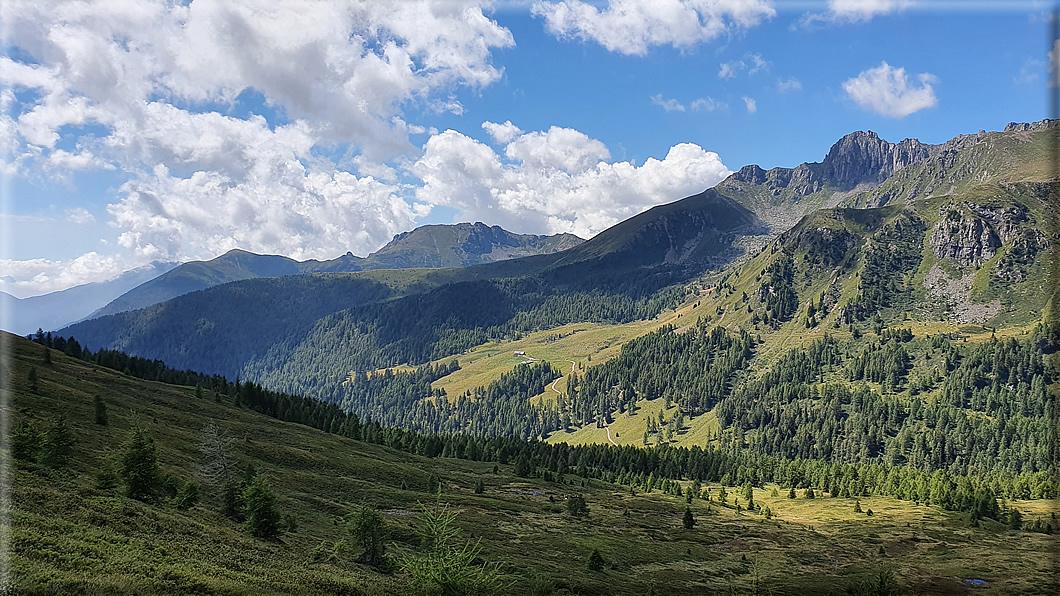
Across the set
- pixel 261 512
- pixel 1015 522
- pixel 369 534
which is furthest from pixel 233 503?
pixel 1015 522

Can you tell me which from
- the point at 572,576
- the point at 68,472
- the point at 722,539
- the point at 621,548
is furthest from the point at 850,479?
the point at 68,472

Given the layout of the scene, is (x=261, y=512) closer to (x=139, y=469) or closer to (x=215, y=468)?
(x=139, y=469)

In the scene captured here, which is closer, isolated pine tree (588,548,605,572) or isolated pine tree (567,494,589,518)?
isolated pine tree (588,548,605,572)

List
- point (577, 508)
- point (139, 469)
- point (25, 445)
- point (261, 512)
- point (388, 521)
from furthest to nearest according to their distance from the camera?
point (577, 508), point (388, 521), point (261, 512), point (25, 445), point (139, 469)

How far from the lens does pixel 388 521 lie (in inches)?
2625

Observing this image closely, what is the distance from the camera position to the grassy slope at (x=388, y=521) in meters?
29.6

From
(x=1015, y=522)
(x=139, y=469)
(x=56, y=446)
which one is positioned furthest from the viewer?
(x=1015, y=522)

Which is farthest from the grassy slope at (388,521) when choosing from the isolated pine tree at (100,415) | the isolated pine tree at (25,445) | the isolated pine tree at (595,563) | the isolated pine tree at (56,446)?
the isolated pine tree at (25,445)

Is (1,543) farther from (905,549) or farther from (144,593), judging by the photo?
(905,549)

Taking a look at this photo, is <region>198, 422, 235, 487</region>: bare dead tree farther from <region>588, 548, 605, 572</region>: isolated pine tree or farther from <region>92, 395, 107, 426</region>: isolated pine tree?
<region>588, 548, 605, 572</region>: isolated pine tree

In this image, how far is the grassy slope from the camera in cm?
2964

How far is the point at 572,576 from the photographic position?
56.4 metres

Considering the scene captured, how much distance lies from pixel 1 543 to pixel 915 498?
635 ft

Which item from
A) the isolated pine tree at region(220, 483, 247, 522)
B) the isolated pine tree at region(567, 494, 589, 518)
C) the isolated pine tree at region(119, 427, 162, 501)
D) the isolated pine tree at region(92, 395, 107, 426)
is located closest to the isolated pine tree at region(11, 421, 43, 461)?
the isolated pine tree at region(119, 427, 162, 501)
